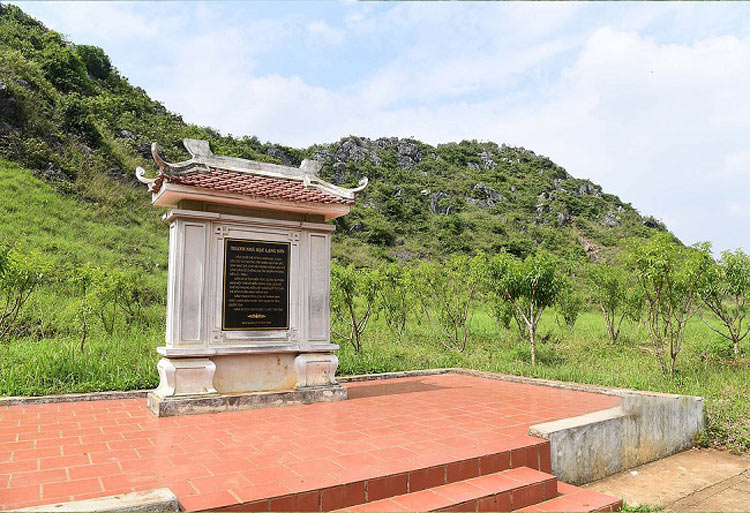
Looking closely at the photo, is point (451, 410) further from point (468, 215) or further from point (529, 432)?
point (468, 215)

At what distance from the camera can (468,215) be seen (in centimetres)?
4284

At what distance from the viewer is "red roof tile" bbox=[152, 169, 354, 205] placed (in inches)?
240

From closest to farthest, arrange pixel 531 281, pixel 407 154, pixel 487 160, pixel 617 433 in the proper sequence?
pixel 617 433 < pixel 531 281 < pixel 407 154 < pixel 487 160

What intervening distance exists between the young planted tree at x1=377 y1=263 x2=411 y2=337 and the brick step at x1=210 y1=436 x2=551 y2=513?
8.07 metres

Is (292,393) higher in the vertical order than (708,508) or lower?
higher

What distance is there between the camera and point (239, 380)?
20.9 feet

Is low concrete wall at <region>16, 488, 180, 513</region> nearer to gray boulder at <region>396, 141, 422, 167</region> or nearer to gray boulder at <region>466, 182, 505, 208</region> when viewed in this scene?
gray boulder at <region>466, 182, 505, 208</region>

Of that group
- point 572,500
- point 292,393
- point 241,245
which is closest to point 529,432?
point 572,500

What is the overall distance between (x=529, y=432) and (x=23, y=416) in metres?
5.55

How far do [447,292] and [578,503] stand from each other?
916 cm

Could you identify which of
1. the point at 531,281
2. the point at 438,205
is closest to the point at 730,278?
the point at 531,281

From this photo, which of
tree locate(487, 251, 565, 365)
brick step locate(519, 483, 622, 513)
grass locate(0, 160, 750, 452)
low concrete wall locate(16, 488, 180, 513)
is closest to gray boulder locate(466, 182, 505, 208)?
grass locate(0, 160, 750, 452)

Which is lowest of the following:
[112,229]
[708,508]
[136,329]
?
[708,508]

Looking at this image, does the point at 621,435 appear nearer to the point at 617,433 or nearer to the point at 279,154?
the point at 617,433
